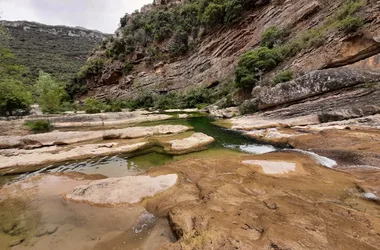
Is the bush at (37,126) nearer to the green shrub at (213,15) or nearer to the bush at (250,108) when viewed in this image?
the bush at (250,108)

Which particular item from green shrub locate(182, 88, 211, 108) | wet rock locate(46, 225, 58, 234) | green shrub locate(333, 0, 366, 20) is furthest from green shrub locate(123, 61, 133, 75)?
wet rock locate(46, 225, 58, 234)

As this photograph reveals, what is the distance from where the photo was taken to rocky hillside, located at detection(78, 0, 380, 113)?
16219 millimetres

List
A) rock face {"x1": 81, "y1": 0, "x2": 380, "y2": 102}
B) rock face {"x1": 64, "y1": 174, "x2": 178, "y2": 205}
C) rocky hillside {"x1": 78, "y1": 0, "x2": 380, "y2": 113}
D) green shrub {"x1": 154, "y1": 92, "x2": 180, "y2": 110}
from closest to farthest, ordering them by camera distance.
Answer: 1. rock face {"x1": 64, "y1": 174, "x2": 178, "y2": 205}
2. rocky hillside {"x1": 78, "y1": 0, "x2": 380, "y2": 113}
3. rock face {"x1": 81, "y1": 0, "x2": 380, "y2": 102}
4. green shrub {"x1": 154, "y1": 92, "x2": 180, "y2": 110}

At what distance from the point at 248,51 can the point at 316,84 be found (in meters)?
17.6

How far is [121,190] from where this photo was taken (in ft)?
20.3

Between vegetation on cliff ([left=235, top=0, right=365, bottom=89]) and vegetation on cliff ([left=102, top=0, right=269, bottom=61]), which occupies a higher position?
vegetation on cliff ([left=102, top=0, right=269, bottom=61])

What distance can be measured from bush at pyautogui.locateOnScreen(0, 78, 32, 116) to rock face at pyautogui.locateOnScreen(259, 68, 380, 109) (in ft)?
91.0

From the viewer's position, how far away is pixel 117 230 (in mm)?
4629

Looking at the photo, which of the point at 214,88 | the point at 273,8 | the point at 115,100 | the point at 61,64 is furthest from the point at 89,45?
the point at 273,8

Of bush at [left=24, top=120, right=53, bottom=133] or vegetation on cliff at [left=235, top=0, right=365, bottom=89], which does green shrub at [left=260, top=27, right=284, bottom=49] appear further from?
bush at [left=24, top=120, right=53, bottom=133]

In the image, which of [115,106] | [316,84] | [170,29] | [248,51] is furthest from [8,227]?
[170,29]

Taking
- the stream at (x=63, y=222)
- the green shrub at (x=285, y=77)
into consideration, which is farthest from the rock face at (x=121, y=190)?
the green shrub at (x=285, y=77)

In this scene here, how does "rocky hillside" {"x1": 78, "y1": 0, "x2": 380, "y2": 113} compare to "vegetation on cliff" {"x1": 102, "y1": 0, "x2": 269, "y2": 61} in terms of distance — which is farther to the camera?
"vegetation on cliff" {"x1": 102, "y1": 0, "x2": 269, "y2": 61}

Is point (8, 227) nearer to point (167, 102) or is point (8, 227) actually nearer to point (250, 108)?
point (250, 108)
